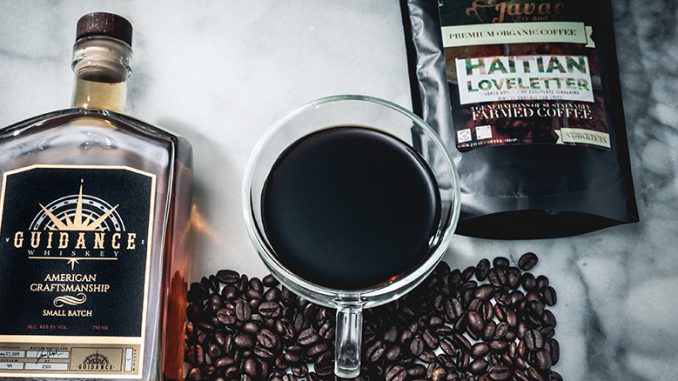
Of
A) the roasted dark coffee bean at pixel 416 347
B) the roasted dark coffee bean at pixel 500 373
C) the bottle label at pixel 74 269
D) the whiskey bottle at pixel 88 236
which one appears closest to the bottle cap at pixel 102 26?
the whiskey bottle at pixel 88 236

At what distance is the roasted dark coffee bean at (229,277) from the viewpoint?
929 mm

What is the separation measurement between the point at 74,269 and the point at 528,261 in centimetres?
61

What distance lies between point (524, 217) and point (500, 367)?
0.68ft

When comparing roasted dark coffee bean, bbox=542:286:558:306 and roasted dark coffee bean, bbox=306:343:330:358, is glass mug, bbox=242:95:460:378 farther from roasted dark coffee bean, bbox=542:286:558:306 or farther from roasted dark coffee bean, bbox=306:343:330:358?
roasted dark coffee bean, bbox=542:286:558:306

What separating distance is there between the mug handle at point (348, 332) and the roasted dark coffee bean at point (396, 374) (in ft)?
0.41

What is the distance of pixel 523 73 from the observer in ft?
3.00

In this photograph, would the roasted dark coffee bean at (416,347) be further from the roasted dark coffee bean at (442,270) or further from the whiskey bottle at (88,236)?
the whiskey bottle at (88,236)

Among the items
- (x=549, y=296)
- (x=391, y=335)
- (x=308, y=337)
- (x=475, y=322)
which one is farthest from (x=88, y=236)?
(x=549, y=296)

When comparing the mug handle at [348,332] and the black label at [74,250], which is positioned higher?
the black label at [74,250]

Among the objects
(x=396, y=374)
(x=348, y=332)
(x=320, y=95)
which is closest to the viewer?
(x=348, y=332)

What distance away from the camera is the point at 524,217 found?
917 millimetres

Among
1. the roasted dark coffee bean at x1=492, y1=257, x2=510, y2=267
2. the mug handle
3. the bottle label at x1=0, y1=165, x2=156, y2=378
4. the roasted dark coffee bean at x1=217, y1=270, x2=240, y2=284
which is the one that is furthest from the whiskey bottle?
the roasted dark coffee bean at x1=492, y1=257, x2=510, y2=267

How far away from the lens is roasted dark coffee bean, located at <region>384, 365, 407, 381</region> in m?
0.88

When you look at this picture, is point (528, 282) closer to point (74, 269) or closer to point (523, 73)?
point (523, 73)
